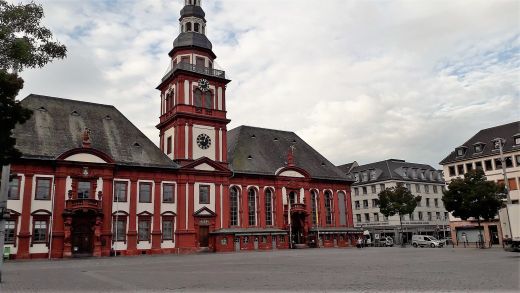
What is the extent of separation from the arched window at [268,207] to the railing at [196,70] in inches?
627

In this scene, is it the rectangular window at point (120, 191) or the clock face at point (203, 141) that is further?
the clock face at point (203, 141)

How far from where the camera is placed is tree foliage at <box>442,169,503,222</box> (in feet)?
147

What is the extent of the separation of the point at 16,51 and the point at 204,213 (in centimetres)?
3672

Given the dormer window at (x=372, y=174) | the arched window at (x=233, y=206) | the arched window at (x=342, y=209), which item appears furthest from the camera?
the dormer window at (x=372, y=174)

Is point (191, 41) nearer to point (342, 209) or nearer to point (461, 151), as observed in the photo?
point (342, 209)

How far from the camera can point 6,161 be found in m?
17.7

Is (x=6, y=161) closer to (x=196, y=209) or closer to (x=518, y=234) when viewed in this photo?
(x=518, y=234)

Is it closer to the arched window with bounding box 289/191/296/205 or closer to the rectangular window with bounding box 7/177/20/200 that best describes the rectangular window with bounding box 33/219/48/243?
the rectangular window with bounding box 7/177/20/200

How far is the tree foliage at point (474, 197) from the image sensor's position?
44844mm

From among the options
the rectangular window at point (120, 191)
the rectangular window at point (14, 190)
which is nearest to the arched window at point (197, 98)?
the rectangular window at point (120, 191)

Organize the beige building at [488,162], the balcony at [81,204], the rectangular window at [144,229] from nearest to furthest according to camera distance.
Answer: the balcony at [81,204] < the rectangular window at [144,229] < the beige building at [488,162]

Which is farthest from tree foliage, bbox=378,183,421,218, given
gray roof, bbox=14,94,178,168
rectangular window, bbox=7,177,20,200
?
rectangular window, bbox=7,177,20,200

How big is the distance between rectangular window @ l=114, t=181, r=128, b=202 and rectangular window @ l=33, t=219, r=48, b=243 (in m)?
6.93

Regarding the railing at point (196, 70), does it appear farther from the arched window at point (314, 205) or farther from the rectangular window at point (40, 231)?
the rectangular window at point (40, 231)
